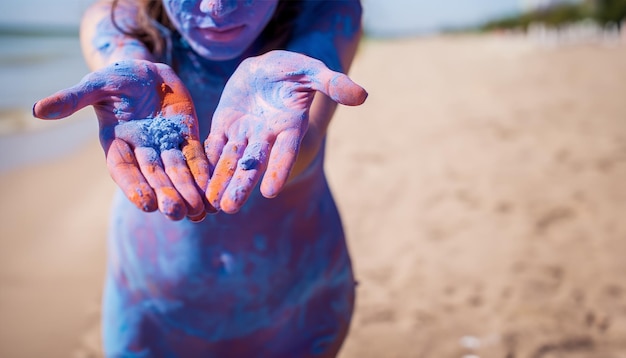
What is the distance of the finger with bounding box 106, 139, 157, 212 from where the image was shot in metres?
0.97

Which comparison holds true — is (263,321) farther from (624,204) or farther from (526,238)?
(624,204)

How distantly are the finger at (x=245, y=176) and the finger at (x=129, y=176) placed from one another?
0.43ft

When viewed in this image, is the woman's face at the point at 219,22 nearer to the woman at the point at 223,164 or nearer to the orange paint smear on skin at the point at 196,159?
the woman at the point at 223,164

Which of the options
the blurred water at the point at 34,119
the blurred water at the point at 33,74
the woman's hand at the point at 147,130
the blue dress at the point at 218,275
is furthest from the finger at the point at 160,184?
Result: the blurred water at the point at 33,74

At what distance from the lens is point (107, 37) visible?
1350 millimetres

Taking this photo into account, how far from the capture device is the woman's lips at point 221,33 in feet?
4.05

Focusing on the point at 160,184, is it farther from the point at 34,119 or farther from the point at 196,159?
the point at 34,119

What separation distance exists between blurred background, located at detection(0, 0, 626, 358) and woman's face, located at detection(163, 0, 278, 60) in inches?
70.1

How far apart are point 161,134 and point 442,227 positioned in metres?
2.94

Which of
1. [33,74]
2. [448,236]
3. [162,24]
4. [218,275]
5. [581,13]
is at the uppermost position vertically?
[581,13]

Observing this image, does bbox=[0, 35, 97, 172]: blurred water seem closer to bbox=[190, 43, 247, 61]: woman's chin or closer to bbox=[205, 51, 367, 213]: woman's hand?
bbox=[190, 43, 247, 61]: woman's chin

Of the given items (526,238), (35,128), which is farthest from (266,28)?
(35,128)

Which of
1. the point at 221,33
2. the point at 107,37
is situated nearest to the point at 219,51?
the point at 221,33

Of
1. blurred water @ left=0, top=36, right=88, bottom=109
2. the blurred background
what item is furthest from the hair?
blurred water @ left=0, top=36, right=88, bottom=109
